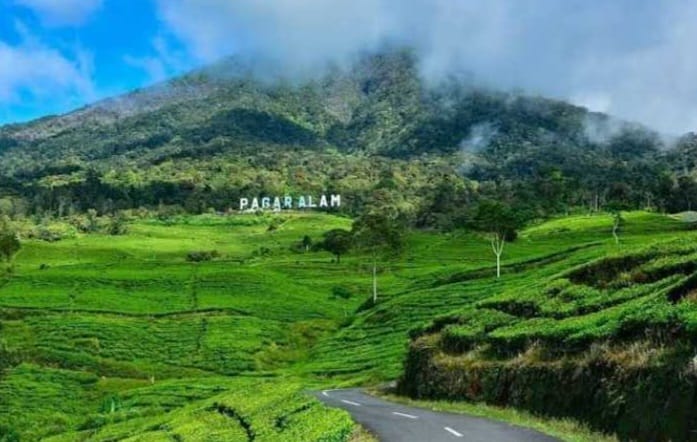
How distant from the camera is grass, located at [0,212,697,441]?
4081 cm

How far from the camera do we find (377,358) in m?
80.8

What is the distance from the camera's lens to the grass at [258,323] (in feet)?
134

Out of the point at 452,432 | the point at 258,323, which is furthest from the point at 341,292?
the point at 452,432

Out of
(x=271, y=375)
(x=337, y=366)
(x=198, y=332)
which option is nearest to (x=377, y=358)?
(x=337, y=366)

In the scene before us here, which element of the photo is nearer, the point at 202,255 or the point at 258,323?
the point at 258,323

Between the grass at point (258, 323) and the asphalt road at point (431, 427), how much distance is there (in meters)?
1.52

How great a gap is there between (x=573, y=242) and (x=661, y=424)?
131 meters

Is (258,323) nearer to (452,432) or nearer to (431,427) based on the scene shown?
(431,427)

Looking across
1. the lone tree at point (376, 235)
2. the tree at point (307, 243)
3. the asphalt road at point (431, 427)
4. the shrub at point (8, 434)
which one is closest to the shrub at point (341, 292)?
the lone tree at point (376, 235)

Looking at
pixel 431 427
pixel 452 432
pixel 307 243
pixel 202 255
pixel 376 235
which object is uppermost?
pixel 376 235

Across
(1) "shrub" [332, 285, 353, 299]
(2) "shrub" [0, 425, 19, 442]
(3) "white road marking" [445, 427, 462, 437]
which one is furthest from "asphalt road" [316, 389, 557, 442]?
(1) "shrub" [332, 285, 353, 299]

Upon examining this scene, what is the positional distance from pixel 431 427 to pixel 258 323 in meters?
83.0

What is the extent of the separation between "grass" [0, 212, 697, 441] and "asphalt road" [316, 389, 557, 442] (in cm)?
152

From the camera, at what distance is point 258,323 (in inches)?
4353
